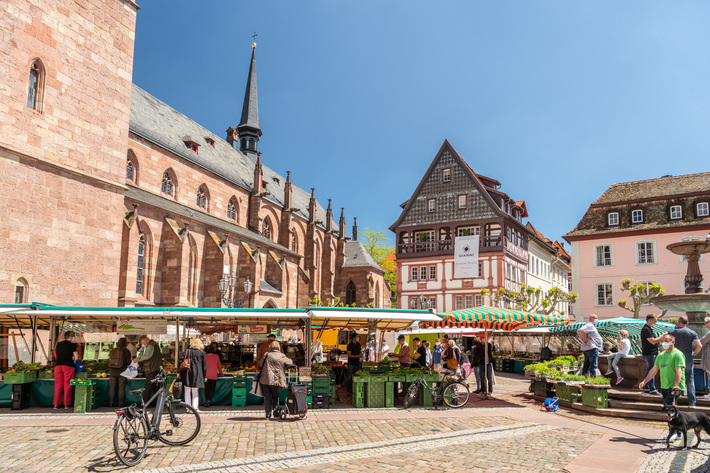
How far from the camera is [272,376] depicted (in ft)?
36.5

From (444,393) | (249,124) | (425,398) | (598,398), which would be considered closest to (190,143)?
(249,124)

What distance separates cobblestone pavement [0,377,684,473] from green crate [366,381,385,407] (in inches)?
32.7

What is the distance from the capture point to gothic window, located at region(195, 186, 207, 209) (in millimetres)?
38812

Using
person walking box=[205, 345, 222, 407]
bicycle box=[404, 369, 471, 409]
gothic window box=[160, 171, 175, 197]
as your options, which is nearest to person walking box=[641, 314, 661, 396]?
bicycle box=[404, 369, 471, 409]

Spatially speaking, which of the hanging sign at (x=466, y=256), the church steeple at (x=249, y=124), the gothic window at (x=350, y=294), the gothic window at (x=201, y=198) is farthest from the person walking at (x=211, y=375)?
the church steeple at (x=249, y=124)

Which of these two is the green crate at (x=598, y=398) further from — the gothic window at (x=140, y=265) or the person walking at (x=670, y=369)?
the gothic window at (x=140, y=265)

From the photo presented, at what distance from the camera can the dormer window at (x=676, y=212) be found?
34.3 metres

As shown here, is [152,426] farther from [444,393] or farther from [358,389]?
[444,393]

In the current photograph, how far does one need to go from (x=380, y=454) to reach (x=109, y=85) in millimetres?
18506

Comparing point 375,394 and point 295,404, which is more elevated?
point 295,404

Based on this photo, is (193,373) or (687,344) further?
(193,373)

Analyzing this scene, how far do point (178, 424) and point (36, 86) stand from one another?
14.9 meters

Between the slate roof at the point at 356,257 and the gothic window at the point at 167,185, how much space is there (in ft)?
82.9

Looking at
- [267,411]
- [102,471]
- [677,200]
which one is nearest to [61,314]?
[267,411]
